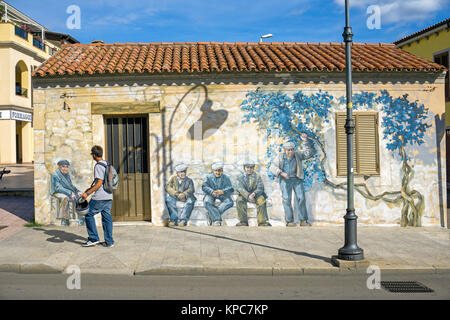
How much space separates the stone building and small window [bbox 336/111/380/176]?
3 cm

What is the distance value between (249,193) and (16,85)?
24.4 meters

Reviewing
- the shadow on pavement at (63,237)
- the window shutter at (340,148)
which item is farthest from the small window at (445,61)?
the shadow on pavement at (63,237)

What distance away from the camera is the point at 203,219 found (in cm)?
998

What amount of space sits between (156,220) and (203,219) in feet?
3.84

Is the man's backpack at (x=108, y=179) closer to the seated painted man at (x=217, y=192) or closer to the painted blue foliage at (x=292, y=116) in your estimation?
the seated painted man at (x=217, y=192)

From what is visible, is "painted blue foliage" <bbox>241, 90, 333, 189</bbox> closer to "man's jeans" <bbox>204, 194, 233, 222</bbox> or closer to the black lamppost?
"man's jeans" <bbox>204, 194, 233, 222</bbox>

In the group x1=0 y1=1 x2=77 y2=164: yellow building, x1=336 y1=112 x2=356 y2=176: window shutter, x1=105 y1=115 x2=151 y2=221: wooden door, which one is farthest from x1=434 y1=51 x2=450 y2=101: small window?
x1=0 y1=1 x2=77 y2=164: yellow building

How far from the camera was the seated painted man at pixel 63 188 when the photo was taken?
9.81m

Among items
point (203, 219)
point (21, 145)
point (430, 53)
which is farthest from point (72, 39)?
point (203, 219)

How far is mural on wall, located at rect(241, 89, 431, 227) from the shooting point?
32.8 ft

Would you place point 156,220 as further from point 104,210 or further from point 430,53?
point 430,53

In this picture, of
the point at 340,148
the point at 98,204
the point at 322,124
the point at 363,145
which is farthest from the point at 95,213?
the point at 363,145

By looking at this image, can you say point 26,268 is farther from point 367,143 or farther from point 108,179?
point 367,143

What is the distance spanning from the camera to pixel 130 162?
33.3 feet
